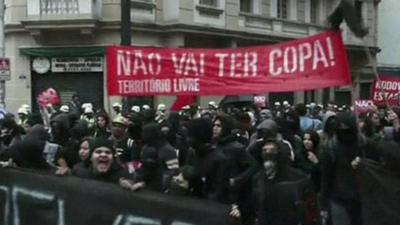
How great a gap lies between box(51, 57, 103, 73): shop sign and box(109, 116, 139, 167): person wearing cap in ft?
45.0

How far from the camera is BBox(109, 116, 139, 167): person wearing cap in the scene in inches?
363

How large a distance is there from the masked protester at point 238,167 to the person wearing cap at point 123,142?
208 centimetres

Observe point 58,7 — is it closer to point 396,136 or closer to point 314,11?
point 314,11

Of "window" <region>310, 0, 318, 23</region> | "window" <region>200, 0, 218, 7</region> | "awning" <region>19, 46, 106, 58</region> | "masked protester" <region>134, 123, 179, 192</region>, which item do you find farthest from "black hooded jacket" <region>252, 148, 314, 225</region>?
"window" <region>310, 0, 318, 23</region>

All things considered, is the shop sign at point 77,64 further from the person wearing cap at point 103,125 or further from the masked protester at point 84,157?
the masked protester at point 84,157

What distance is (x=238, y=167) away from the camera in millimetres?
6836

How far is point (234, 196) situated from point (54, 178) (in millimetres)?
1498

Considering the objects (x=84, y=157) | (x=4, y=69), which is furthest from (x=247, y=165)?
(x=4, y=69)

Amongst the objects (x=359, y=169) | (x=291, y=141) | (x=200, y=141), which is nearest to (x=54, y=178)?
(x=200, y=141)

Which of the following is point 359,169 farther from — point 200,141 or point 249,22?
point 249,22

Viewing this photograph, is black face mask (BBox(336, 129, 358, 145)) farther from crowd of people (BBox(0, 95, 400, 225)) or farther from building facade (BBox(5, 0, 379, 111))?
building facade (BBox(5, 0, 379, 111))

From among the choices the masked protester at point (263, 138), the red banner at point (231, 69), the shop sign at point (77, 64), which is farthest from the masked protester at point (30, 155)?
the shop sign at point (77, 64)

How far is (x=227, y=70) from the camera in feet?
29.6

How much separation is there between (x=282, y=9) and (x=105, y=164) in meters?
25.3
